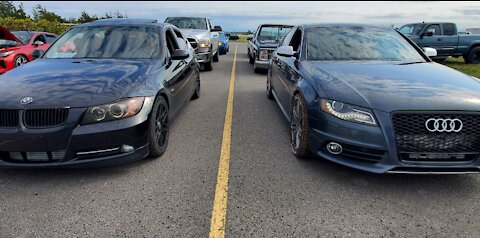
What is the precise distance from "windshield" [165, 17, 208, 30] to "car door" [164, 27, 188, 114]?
6850 millimetres

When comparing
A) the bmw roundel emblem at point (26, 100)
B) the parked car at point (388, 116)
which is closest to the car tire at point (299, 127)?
the parked car at point (388, 116)

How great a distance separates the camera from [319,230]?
7.94 feet

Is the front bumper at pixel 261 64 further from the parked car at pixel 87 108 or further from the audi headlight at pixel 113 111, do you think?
the audi headlight at pixel 113 111

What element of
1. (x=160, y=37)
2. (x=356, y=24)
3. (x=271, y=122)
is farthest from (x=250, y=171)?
(x=356, y=24)

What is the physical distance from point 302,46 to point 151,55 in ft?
6.78

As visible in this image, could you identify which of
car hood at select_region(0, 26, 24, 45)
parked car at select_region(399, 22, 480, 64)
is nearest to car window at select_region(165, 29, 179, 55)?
car hood at select_region(0, 26, 24, 45)

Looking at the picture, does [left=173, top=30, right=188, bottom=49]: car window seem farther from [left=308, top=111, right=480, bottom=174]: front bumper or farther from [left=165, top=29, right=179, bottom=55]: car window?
[left=308, top=111, right=480, bottom=174]: front bumper

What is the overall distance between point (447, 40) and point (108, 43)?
13.4 m

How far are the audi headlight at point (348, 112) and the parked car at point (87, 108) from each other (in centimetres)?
180

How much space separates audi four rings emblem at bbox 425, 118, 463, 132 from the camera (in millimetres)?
2730

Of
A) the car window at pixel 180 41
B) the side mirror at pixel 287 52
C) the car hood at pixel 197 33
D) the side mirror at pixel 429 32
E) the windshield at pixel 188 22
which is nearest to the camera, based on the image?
the side mirror at pixel 287 52

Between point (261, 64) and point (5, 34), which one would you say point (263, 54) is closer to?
point (261, 64)

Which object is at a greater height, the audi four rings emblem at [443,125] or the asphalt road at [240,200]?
the audi four rings emblem at [443,125]

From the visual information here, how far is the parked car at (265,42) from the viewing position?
9.98m
